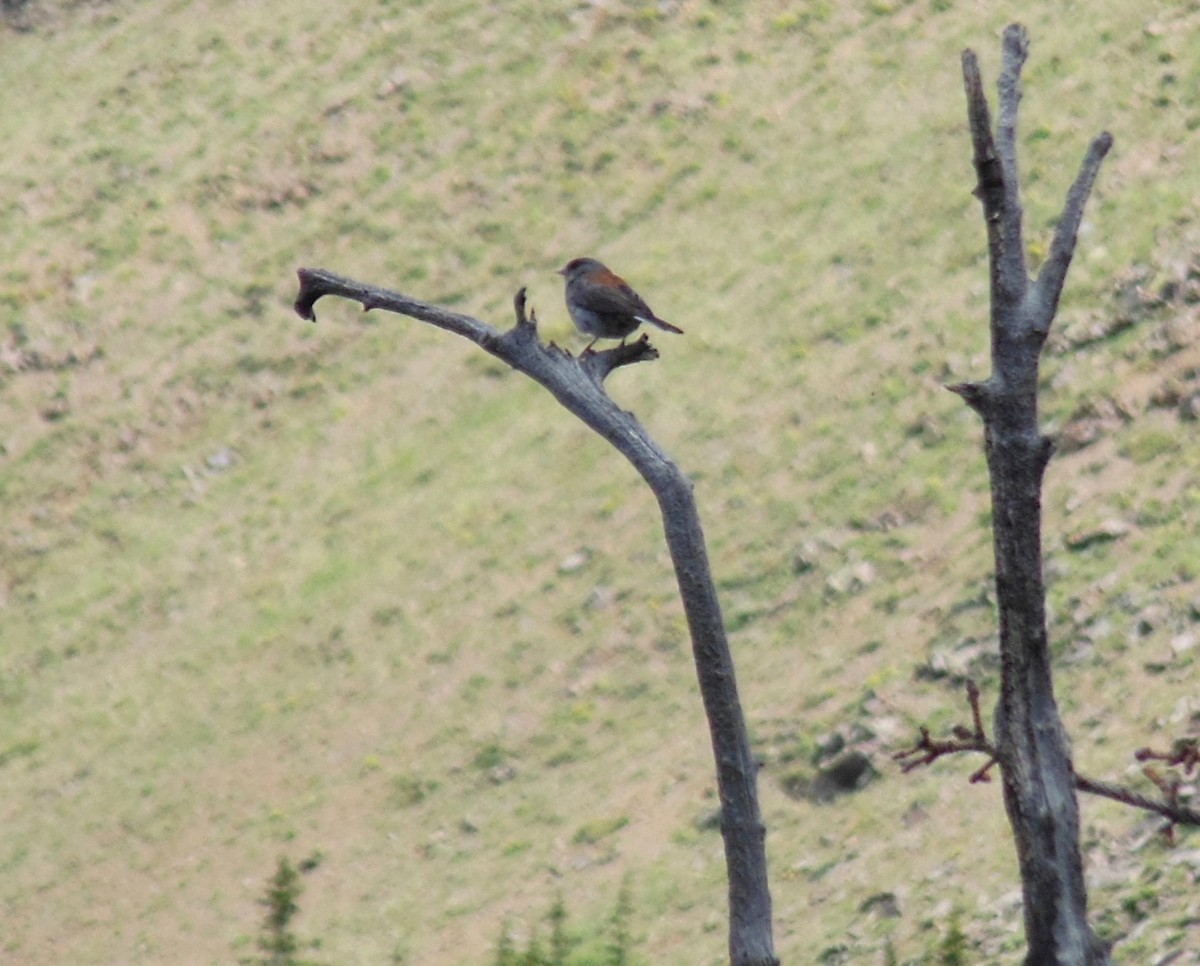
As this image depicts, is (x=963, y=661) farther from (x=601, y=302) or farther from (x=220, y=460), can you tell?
(x=220, y=460)

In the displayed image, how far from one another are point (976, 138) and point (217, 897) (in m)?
13.3

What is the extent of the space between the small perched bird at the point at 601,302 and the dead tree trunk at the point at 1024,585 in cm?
506

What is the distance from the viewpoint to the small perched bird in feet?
36.5

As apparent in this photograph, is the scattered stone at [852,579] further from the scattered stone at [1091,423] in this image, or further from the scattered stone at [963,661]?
the scattered stone at [1091,423]

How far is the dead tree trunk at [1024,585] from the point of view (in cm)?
578

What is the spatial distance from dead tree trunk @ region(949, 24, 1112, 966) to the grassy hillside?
4.47 metres

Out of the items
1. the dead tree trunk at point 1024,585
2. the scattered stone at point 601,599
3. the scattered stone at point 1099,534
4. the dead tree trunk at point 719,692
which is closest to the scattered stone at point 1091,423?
the scattered stone at point 1099,534

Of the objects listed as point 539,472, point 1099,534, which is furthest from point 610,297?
point 539,472

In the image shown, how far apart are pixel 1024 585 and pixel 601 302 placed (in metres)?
5.62

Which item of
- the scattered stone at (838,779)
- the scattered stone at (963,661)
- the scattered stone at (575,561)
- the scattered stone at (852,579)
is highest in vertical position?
the scattered stone at (575,561)

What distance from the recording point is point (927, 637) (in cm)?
Answer: 1642

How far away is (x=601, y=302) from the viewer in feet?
36.6

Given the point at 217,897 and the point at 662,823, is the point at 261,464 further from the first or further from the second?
the point at 662,823

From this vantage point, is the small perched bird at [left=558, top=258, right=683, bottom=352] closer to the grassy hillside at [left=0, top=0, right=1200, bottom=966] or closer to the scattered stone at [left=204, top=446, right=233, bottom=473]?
the grassy hillside at [left=0, top=0, right=1200, bottom=966]
